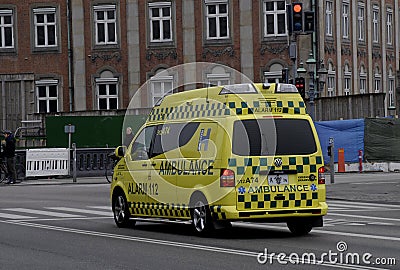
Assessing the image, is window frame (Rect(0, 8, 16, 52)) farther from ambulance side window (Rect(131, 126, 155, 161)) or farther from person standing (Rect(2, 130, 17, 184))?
ambulance side window (Rect(131, 126, 155, 161))

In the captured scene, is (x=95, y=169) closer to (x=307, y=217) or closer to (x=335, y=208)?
(x=335, y=208)

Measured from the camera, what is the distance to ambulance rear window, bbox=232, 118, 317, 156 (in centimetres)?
1586

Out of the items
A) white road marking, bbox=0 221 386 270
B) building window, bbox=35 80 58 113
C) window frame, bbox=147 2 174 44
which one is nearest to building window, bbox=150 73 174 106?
window frame, bbox=147 2 174 44

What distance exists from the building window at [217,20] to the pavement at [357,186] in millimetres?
12947

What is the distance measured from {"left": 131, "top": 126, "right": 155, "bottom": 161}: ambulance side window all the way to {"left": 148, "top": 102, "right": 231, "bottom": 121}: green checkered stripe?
26 centimetres

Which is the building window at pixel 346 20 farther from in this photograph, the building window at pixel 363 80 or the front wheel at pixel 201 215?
the front wheel at pixel 201 215

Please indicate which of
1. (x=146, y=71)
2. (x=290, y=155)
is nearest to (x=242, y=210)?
(x=290, y=155)

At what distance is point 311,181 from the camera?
16141mm

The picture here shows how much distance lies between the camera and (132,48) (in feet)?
169

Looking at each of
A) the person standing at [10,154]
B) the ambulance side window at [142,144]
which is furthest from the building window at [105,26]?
the ambulance side window at [142,144]

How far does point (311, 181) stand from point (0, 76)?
125 feet

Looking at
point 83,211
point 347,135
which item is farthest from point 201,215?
point 347,135

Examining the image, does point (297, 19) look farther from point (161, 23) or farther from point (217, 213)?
point (161, 23)

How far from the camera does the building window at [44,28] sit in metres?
52.1
